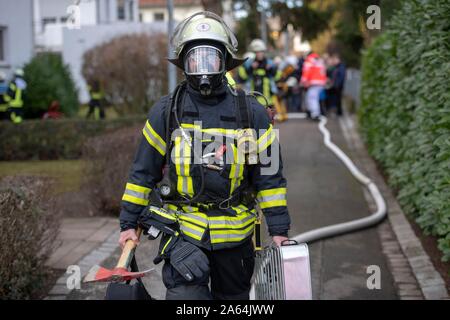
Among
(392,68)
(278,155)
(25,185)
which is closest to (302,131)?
(392,68)

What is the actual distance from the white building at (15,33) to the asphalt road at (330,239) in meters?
11.0

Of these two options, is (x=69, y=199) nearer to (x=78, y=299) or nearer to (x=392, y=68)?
(x=78, y=299)

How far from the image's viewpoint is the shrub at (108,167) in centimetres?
809

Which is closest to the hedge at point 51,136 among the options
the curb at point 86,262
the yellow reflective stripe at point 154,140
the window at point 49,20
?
the curb at point 86,262

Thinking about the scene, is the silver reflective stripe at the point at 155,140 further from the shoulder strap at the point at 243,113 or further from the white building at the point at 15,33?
the white building at the point at 15,33

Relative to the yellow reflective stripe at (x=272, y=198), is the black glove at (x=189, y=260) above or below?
below

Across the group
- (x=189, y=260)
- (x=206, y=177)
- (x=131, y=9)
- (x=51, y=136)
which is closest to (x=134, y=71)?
(x=51, y=136)

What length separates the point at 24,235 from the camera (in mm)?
5172

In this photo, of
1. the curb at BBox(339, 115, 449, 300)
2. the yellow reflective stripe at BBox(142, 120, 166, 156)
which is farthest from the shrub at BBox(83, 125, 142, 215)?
the yellow reflective stripe at BBox(142, 120, 166, 156)

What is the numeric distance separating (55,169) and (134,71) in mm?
4382

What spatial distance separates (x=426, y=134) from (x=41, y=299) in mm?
3690

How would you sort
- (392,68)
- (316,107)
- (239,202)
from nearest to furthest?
1. (239,202)
2. (392,68)
3. (316,107)

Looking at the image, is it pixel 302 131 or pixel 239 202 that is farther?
pixel 302 131
